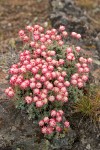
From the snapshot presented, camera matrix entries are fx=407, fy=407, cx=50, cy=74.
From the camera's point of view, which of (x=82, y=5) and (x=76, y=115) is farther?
(x=82, y=5)

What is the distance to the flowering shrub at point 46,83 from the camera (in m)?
7.01

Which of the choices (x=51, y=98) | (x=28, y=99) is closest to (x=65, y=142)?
(x=51, y=98)

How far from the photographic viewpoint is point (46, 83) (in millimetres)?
7012

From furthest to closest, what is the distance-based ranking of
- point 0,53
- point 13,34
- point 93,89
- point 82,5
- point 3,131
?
1. point 82,5
2. point 13,34
3. point 0,53
4. point 93,89
5. point 3,131

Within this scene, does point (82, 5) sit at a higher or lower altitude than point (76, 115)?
lower

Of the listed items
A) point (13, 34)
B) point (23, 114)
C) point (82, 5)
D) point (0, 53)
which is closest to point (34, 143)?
point (23, 114)

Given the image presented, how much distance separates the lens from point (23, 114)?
24.5 ft

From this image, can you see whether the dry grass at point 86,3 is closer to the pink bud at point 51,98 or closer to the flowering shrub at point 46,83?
the flowering shrub at point 46,83

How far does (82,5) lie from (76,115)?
6.55 m

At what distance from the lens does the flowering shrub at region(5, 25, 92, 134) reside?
7.01 metres

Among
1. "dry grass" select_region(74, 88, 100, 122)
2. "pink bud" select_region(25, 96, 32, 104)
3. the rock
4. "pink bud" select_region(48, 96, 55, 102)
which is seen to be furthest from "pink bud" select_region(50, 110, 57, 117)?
"dry grass" select_region(74, 88, 100, 122)

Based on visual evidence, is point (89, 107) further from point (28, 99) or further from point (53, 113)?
point (28, 99)

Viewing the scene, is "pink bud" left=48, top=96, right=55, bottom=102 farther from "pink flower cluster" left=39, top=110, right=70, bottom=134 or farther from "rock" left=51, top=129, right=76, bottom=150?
"rock" left=51, top=129, right=76, bottom=150

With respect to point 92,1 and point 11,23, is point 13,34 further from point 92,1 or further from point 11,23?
point 92,1
